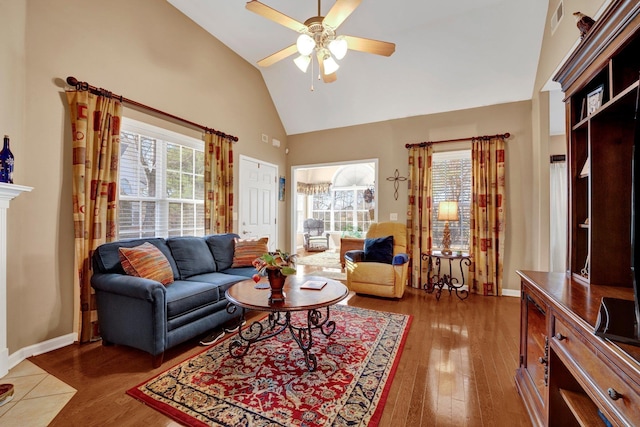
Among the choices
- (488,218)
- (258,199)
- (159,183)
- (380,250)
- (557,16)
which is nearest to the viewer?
(557,16)

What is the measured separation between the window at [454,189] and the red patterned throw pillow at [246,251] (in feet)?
9.64

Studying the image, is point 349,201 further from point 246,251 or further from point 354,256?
point 246,251

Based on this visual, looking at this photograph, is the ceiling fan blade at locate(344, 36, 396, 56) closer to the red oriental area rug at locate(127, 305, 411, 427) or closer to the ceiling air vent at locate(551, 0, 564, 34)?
the ceiling air vent at locate(551, 0, 564, 34)

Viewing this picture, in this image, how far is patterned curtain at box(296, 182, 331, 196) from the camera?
9.12m

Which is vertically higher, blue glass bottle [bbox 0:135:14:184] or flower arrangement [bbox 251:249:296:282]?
blue glass bottle [bbox 0:135:14:184]

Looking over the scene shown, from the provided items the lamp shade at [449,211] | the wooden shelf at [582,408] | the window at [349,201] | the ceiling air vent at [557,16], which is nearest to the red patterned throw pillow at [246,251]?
the lamp shade at [449,211]

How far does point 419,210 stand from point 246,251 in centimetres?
291

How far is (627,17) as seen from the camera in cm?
114

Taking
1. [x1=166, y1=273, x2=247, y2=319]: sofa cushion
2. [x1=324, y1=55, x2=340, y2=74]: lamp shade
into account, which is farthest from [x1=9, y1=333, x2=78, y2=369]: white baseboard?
[x1=324, y1=55, x2=340, y2=74]: lamp shade

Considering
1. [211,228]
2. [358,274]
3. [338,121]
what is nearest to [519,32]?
[338,121]

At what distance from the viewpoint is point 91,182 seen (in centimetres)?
261

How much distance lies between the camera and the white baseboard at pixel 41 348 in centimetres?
217

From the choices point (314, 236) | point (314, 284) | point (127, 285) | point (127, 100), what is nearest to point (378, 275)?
point (314, 284)

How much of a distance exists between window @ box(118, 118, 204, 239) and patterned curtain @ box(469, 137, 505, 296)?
4.22 m
